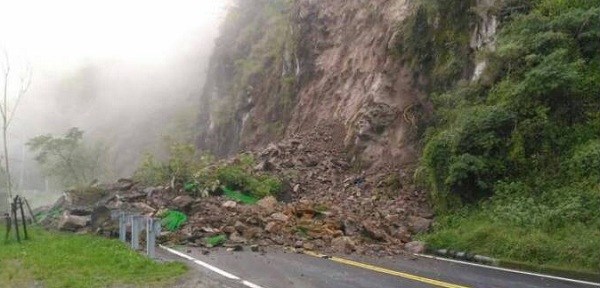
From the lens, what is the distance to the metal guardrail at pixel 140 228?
41.1 feet

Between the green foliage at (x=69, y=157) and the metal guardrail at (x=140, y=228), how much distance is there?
34929mm

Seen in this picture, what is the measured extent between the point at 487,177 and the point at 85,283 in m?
10.8

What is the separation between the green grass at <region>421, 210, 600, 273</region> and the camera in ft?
37.5

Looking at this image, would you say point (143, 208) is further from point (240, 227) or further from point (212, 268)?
point (212, 268)

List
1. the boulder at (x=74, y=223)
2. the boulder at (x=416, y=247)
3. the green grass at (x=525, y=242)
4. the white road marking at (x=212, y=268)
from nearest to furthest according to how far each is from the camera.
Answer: the white road marking at (x=212, y=268), the green grass at (x=525, y=242), the boulder at (x=416, y=247), the boulder at (x=74, y=223)

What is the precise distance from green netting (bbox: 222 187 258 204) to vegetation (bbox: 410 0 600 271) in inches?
252

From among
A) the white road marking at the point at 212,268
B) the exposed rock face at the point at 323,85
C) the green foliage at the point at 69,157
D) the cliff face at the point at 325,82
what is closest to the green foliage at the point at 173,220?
the white road marking at the point at 212,268

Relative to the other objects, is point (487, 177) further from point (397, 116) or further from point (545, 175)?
point (397, 116)

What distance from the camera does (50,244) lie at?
15414 mm

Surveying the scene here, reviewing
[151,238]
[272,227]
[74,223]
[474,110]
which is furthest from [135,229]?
[474,110]

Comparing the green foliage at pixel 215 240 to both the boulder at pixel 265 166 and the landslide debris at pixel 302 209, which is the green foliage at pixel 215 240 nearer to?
the landslide debris at pixel 302 209

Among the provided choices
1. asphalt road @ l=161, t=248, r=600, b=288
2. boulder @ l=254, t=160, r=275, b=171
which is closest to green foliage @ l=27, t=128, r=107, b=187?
boulder @ l=254, t=160, r=275, b=171

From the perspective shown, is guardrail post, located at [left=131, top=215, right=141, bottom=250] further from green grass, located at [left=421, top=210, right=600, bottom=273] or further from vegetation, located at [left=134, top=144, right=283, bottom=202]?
vegetation, located at [left=134, top=144, right=283, bottom=202]

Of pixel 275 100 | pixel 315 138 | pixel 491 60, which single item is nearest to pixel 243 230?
pixel 491 60
